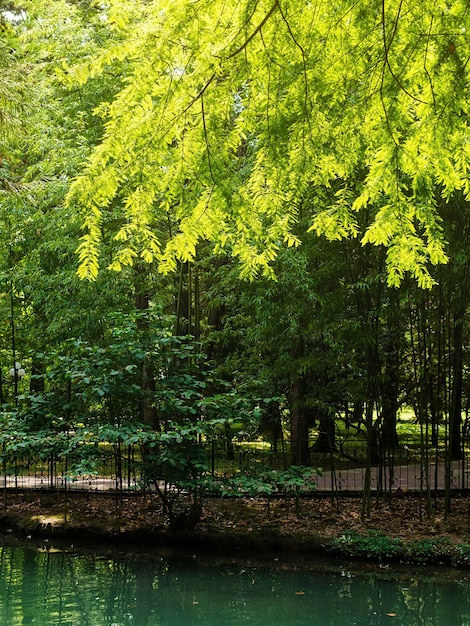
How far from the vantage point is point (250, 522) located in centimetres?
748

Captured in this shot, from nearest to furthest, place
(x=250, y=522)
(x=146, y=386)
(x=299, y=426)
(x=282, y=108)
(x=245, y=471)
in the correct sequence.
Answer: (x=282, y=108) → (x=245, y=471) → (x=250, y=522) → (x=146, y=386) → (x=299, y=426)

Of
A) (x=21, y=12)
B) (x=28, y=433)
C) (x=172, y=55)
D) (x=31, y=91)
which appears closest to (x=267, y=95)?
(x=172, y=55)

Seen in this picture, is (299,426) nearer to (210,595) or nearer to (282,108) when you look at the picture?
(210,595)

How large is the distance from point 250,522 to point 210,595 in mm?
1742

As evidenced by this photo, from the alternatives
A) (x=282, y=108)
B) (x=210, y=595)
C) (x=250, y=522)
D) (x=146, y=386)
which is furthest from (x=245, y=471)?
(x=282, y=108)

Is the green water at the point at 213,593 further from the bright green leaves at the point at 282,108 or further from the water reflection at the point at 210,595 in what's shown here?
the bright green leaves at the point at 282,108

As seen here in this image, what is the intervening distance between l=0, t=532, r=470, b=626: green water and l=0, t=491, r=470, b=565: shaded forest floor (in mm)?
358

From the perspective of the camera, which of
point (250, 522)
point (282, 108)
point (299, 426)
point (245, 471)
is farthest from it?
point (299, 426)

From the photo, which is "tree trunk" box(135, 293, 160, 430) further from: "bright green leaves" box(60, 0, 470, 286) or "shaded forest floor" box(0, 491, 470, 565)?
"bright green leaves" box(60, 0, 470, 286)

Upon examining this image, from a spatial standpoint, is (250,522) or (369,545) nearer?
(369,545)

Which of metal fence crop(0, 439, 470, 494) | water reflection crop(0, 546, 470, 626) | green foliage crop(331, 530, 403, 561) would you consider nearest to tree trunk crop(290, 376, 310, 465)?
metal fence crop(0, 439, 470, 494)

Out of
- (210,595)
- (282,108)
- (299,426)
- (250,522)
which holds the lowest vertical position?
(210,595)

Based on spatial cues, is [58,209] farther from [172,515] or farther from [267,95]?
[267,95]

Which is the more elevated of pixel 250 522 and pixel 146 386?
pixel 146 386
